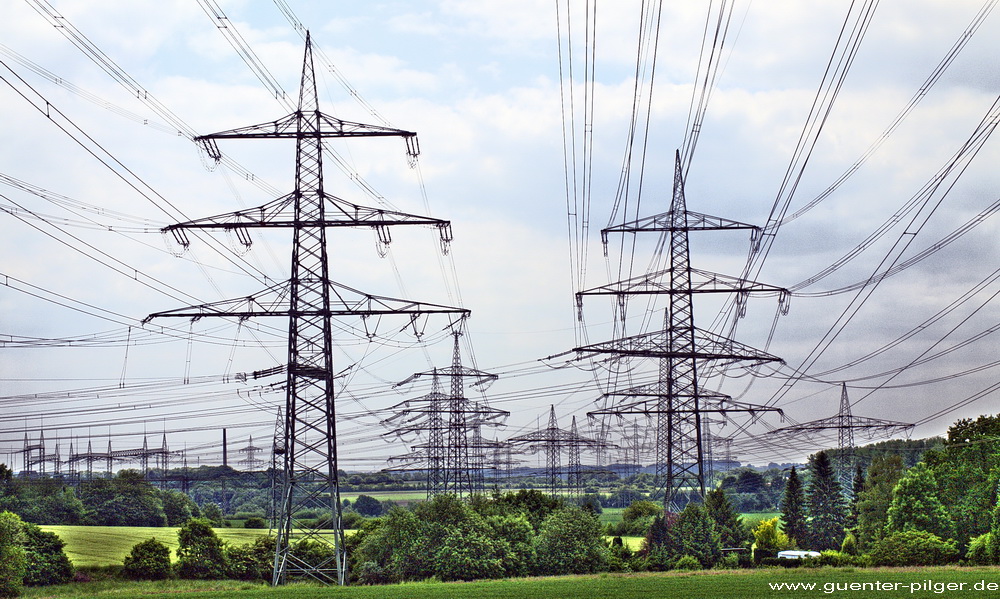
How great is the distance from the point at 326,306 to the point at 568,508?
26584 millimetres

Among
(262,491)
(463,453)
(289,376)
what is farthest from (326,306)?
(262,491)

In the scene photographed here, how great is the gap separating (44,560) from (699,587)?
51.8 m

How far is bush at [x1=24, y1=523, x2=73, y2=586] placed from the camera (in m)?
69.2

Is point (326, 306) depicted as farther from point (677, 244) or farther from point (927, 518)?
point (927, 518)

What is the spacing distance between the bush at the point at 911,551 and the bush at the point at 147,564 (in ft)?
169

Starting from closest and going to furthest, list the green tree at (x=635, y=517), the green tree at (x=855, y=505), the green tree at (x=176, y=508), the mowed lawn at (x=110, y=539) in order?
the mowed lawn at (x=110, y=539)
the green tree at (x=635, y=517)
the green tree at (x=855, y=505)
the green tree at (x=176, y=508)

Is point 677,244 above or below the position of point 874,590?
above

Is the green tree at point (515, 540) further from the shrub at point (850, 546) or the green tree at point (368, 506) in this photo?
the green tree at point (368, 506)

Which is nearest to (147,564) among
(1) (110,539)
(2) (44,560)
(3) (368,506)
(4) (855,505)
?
(2) (44,560)

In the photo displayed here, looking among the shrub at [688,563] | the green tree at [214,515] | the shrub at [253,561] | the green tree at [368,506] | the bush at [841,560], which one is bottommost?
the green tree at [368,506]

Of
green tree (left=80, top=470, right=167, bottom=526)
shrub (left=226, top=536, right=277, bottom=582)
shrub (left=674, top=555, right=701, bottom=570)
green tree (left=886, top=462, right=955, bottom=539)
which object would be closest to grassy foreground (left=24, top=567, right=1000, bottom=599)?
shrub (left=674, top=555, right=701, bottom=570)

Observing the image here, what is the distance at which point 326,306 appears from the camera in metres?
38.8

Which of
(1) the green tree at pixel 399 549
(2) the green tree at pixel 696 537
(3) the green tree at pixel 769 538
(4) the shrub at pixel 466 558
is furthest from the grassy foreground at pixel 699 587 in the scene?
(3) the green tree at pixel 769 538

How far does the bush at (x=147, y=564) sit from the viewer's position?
7212 cm
